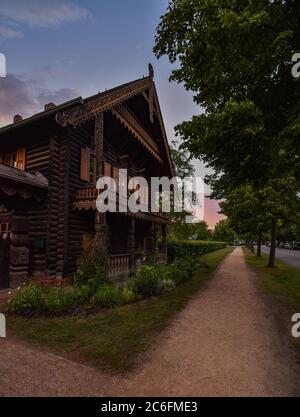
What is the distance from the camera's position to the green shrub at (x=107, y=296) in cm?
838

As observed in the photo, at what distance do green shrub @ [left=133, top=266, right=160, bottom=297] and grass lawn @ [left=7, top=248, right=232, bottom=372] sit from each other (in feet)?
4.15

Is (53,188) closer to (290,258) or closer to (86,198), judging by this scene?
(86,198)

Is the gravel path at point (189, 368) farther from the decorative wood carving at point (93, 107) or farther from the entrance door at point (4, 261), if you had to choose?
the decorative wood carving at point (93, 107)

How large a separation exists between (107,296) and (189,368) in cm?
435

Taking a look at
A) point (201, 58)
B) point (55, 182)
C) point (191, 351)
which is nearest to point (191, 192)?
point (55, 182)

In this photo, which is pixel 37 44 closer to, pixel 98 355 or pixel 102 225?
pixel 102 225

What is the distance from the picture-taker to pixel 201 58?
7.65 meters

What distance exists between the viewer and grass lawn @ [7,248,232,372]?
5086 mm

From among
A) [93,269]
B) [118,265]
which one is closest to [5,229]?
[118,265]

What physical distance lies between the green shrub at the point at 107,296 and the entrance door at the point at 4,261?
15.9ft

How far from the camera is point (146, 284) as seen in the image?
10.2 meters

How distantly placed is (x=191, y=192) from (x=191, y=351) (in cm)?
3003

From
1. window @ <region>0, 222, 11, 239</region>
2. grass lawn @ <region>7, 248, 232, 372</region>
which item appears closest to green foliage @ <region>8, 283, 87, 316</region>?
grass lawn @ <region>7, 248, 232, 372</region>

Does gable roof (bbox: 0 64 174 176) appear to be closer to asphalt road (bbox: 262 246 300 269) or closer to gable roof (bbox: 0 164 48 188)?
gable roof (bbox: 0 164 48 188)
